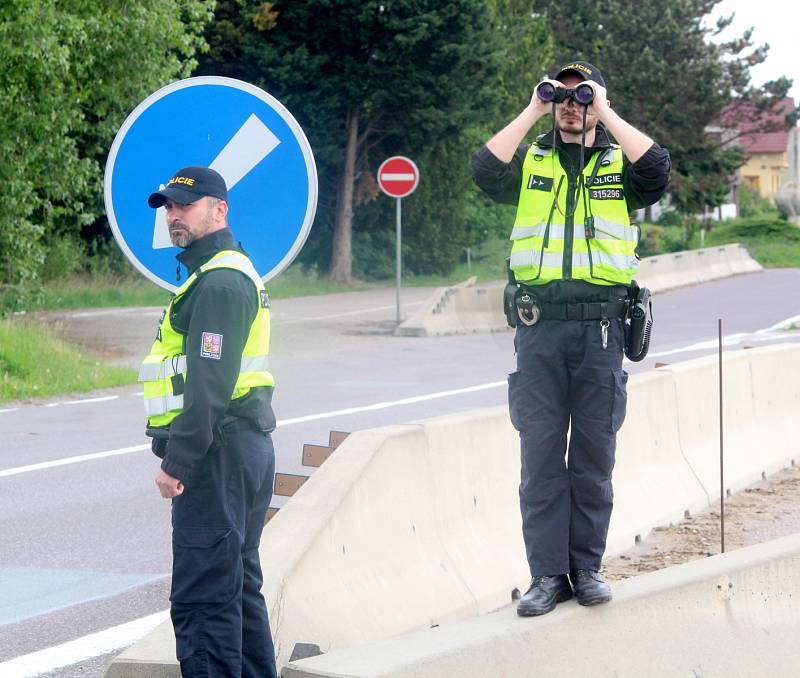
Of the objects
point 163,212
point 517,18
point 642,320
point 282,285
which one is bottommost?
point 282,285

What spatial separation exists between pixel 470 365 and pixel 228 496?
15.4 m

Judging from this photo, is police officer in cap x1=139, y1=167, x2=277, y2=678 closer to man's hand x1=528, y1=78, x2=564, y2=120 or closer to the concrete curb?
the concrete curb

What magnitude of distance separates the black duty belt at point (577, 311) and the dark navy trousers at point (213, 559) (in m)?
1.22

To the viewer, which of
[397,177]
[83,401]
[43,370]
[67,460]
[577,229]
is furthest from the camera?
[397,177]

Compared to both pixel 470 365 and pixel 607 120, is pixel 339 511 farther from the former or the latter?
pixel 470 365

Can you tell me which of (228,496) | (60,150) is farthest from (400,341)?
(228,496)

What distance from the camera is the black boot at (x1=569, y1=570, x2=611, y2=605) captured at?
4.93m

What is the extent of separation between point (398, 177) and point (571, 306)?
2191 cm

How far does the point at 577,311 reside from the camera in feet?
17.0

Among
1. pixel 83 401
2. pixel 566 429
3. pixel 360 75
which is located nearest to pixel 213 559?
pixel 566 429

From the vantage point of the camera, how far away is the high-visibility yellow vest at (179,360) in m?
4.53

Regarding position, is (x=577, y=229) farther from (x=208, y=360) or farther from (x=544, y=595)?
(x=208, y=360)

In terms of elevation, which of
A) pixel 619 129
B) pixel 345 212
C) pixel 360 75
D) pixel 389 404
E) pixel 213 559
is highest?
pixel 360 75

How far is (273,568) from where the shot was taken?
5.11m
